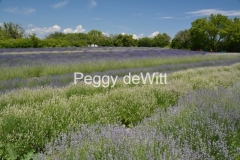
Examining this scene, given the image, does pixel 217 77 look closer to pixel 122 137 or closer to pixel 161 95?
pixel 161 95

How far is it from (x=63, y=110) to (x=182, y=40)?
167 feet

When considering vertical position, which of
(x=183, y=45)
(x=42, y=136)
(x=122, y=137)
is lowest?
(x=42, y=136)

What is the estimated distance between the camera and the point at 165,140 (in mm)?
2143

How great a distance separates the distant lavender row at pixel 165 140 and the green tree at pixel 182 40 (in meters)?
49.5

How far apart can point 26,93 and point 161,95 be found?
290 centimetres

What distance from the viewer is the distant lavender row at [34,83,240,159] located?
192cm

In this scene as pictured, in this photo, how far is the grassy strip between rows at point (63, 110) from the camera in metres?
2.67

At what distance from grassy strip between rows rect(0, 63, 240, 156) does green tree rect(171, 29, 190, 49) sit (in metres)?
47.9

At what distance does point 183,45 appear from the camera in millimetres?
50062

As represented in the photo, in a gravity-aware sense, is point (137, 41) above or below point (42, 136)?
above

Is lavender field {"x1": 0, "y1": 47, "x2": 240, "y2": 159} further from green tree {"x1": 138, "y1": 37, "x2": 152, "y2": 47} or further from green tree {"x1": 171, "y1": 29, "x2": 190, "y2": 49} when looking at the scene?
green tree {"x1": 138, "y1": 37, "x2": 152, "y2": 47}

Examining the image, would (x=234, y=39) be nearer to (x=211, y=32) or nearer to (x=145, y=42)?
(x=211, y=32)

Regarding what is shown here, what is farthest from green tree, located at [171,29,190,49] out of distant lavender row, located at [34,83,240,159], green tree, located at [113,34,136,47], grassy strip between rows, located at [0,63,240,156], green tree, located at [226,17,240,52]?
distant lavender row, located at [34,83,240,159]

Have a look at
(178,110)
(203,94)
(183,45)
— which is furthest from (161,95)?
(183,45)
